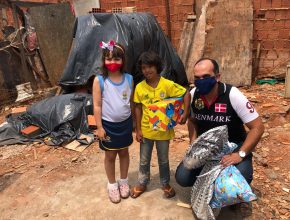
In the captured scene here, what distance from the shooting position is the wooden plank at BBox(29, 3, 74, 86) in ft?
22.9

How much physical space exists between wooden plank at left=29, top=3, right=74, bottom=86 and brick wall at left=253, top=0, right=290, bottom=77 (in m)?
4.38

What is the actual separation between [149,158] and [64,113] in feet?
7.39

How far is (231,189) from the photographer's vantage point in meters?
2.37

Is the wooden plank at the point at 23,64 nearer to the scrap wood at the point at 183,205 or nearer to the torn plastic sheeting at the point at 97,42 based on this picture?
the torn plastic sheeting at the point at 97,42

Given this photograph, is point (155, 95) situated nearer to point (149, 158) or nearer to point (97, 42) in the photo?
point (149, 158)

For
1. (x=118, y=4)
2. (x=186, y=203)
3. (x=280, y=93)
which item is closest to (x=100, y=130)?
(x=186, y=203)

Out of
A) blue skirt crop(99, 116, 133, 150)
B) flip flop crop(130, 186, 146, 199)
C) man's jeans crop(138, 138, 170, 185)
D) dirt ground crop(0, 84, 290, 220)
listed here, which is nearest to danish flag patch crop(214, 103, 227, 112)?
man's jeans crop(138, 138, 170, 185)

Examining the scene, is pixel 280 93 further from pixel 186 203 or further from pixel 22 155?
pixel 22 155

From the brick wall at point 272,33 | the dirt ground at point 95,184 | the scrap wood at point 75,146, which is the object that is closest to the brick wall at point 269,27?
the brick wall at point 272,33

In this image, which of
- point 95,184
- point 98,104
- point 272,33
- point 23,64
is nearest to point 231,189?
point 98,104

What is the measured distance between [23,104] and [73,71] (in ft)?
6.79

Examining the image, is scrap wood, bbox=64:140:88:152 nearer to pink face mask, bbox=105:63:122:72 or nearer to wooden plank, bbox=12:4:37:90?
pink face mask, bbox=105:63:122:72

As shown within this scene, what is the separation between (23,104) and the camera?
22.0 feet

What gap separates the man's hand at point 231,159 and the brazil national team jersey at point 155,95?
0.60m
